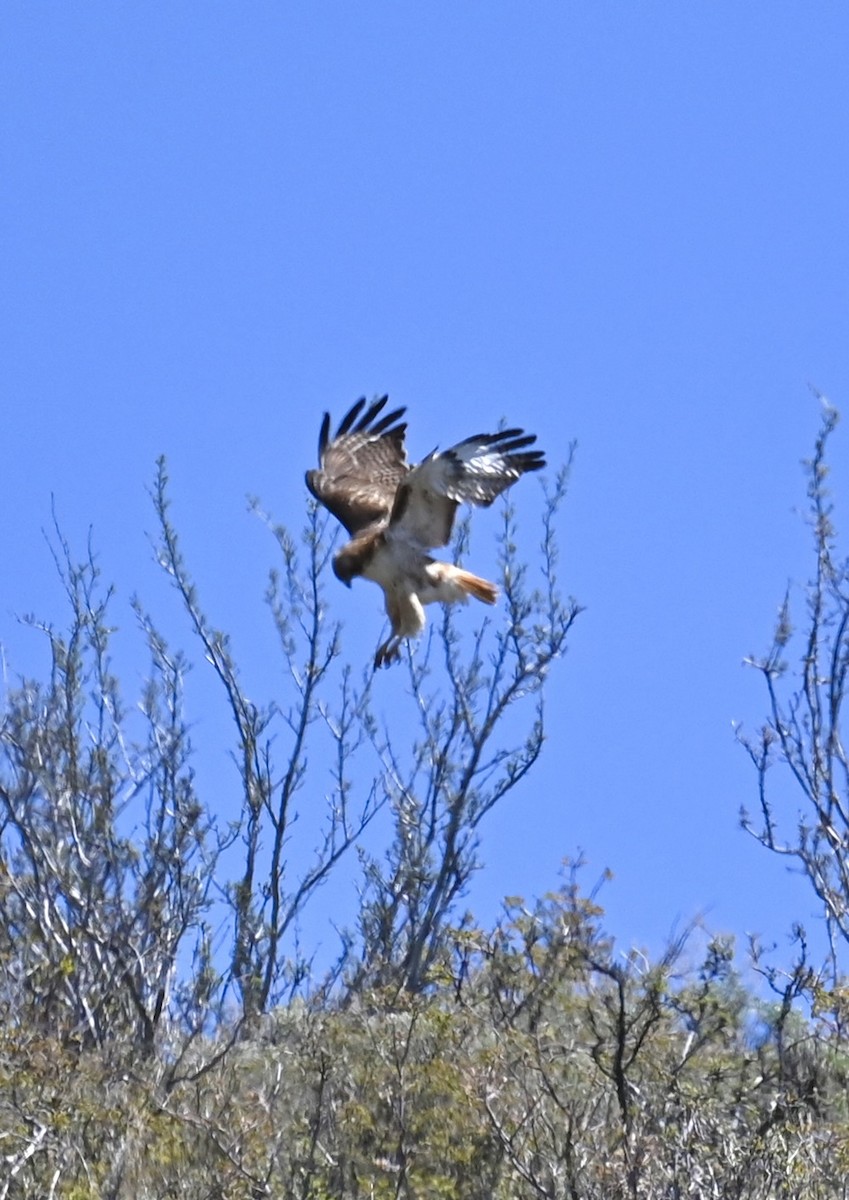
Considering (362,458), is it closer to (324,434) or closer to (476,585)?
(324,434)

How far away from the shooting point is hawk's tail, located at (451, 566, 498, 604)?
44.3 ft

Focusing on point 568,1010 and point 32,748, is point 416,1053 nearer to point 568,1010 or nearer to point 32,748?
point 568,1010

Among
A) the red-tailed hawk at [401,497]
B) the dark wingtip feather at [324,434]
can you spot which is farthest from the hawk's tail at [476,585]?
the dark wingtip feather at [324,434]

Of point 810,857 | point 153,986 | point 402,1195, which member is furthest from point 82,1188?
point 153,986

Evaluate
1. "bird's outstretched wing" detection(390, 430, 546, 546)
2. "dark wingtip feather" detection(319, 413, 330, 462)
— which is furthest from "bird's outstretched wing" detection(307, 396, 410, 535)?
"bird's outstretched wing" detection(390, 430, 546, 546)

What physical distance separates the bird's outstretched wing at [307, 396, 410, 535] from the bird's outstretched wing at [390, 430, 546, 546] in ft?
4.01

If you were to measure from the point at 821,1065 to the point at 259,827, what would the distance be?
611 centimetres

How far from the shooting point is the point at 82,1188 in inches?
337

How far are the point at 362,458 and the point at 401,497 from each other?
1733mm

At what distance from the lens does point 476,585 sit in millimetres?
13531

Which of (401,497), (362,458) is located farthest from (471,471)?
(362,458)

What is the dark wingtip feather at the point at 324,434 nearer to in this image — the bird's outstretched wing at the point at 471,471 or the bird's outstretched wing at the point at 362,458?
the bird's outstretched wing at the point at 362,458

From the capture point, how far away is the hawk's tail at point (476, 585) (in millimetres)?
13492

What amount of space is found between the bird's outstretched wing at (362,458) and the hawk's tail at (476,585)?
3.14ft
